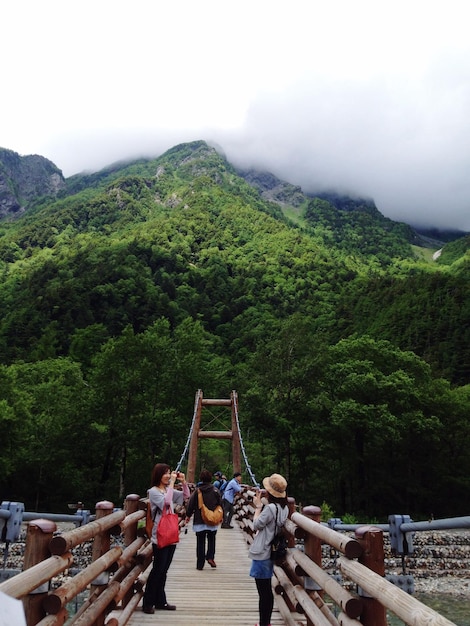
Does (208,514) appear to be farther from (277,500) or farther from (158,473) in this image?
(277,500)

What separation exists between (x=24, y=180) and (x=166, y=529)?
627 feet

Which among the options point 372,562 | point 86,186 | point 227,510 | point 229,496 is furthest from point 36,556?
point 86,186

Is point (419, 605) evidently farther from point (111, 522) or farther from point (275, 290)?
point (275, 290)

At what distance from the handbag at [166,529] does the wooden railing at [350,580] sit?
1.00 m

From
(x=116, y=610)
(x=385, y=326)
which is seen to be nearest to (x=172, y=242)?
(x=385, y=326)

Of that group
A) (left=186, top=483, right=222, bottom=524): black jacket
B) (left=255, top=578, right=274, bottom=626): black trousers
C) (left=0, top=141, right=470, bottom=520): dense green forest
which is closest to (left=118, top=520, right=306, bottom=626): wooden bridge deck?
(left=255, top=578, right=274, bottom=626): black trousers

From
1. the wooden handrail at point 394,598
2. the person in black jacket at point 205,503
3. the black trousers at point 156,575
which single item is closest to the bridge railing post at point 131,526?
the black trousers at point 156,575

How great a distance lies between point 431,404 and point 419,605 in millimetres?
30889

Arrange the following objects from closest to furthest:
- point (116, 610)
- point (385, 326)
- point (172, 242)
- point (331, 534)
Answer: point (331, 534)
point (116, 610)
point (385, 326)
point (172, 242)

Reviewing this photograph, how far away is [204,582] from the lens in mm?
5586

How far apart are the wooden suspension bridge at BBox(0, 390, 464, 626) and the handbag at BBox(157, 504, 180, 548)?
0.25 meters

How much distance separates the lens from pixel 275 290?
66.3 meters

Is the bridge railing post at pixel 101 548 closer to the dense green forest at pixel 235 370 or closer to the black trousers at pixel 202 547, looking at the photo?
the black trousers at pixel 202 547

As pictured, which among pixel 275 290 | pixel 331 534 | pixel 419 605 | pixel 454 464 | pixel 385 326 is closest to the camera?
pixel 419 605
